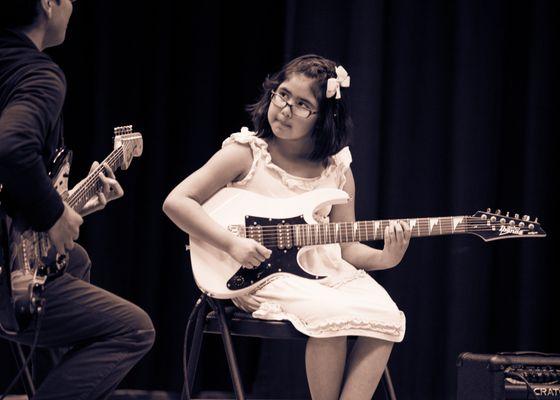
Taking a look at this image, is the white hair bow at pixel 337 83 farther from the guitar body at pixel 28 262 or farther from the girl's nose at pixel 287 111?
the guitar body at pixel 28 262

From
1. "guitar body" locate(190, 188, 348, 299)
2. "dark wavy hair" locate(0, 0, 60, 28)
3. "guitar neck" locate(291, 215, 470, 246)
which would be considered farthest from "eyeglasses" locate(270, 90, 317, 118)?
"dark wavy hair" locate(0, 0, 60, 28)

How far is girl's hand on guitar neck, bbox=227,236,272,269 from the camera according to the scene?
2.57 m

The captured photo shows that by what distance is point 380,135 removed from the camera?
3631 mm

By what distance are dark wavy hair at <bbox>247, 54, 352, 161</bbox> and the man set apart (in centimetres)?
98

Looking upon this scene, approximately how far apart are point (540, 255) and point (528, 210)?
0.22 meters

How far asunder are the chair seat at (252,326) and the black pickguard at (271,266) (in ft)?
0.39

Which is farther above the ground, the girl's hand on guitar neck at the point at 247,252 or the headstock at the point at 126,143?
the headstock at the point at 126,143

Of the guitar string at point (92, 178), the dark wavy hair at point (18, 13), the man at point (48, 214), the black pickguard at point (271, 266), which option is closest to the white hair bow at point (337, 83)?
the black pickguard at point (271, 266)

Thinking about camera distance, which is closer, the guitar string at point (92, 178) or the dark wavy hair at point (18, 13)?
the dark wavy hair at point (18, 13)

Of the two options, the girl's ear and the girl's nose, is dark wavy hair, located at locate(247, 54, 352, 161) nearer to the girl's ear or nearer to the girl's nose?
the girl's nose

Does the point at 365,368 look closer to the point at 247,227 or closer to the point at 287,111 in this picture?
the point at 247,227

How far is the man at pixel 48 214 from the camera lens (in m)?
1.76

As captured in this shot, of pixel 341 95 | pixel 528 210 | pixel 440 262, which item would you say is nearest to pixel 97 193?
pixel 341 95

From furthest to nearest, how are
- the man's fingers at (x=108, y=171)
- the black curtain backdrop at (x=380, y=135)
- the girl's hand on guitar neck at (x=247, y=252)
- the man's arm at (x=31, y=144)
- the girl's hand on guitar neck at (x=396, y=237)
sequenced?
the black curtain backdrop at (x=380, y=135) < the girl's hand on guitar neck at (x=396, y=237) < the girl's hand on guitar neck at (x=247, y=252) < the man's fingers at (x=108, y=171) < the man's arm at (x=31, y=144)
